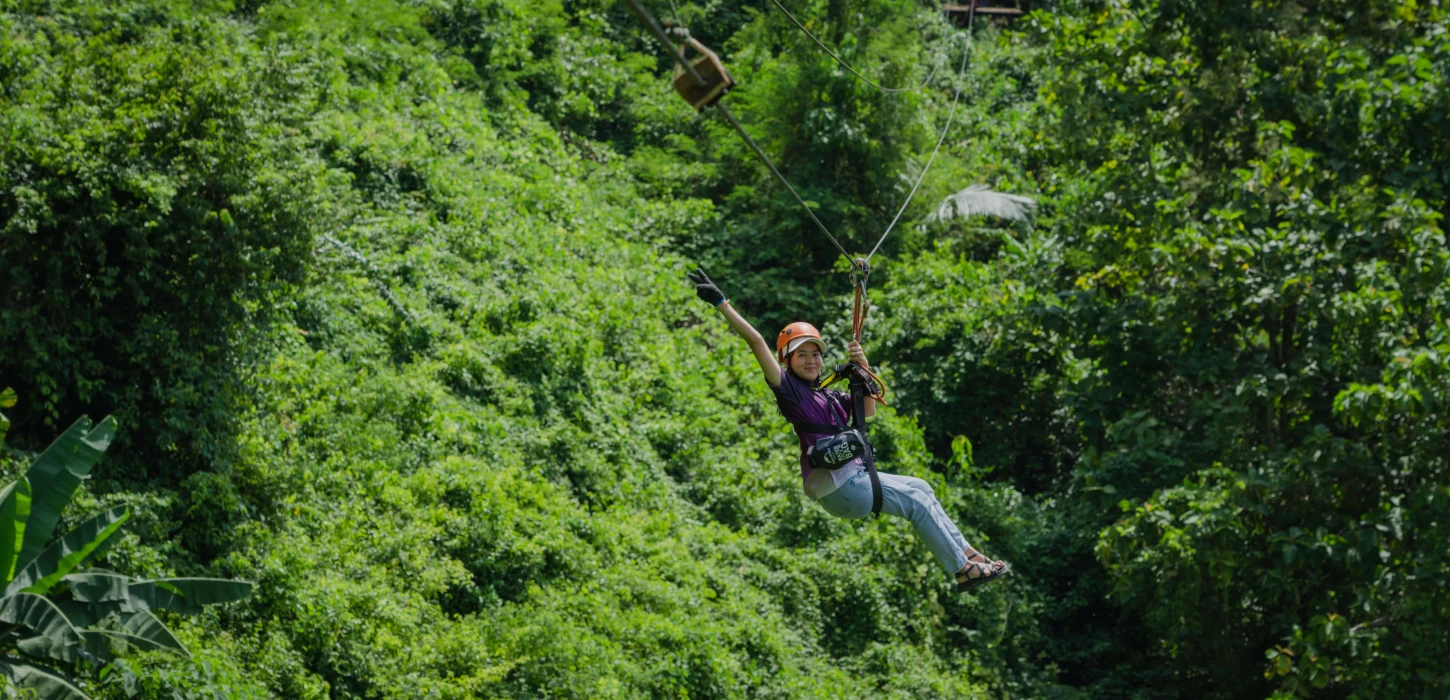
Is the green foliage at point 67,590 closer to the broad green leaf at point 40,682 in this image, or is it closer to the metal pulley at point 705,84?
the broad green leaf at point 40,682

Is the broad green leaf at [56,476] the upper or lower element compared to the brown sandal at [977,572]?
lower

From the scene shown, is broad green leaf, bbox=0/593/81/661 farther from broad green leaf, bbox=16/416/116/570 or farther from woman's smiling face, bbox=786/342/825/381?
woman's smiling face, bbox=786/342/825/381

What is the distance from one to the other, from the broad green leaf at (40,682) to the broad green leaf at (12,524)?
18.8 inches

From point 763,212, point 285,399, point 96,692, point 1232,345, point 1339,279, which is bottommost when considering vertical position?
point 96,692

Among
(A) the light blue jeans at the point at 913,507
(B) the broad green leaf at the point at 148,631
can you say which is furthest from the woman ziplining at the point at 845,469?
(B) the broad green leaf at the point at 148,631

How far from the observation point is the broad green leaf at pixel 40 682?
7.77 meters

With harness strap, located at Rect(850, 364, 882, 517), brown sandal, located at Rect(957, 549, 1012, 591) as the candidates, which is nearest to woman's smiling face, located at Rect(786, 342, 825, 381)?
harness strap, located at Rect(850, 364, 882, 517)

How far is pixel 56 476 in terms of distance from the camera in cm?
823

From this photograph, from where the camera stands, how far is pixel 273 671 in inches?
370

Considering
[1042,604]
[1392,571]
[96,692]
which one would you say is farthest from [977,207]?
[96,692]

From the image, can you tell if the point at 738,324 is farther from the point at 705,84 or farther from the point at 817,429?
the point at 705,84

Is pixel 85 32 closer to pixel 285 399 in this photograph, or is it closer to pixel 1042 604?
pixel 285 399

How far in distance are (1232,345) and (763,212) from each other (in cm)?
796

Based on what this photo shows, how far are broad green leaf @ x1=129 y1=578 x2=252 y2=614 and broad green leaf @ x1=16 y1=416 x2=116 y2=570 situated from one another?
0.61 metres
